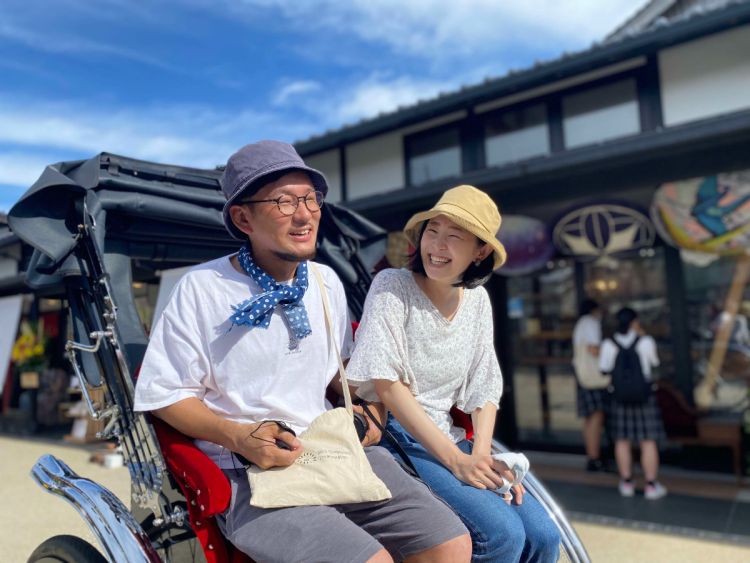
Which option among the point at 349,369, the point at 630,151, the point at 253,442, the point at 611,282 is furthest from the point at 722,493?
the point at 253,442

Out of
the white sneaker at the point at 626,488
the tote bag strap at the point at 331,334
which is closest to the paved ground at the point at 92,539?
the white sneaker at the point at 626,488

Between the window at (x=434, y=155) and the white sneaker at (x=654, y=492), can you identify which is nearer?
the white sneaker at (x=654, y=492)

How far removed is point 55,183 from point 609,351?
4.43 metres

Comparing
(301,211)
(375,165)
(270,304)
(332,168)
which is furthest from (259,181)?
(332,168)

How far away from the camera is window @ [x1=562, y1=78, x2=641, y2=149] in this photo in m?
5.31

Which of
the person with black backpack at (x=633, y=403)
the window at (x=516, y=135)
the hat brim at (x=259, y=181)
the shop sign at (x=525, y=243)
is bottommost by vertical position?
the person with black backpack at (x=633, y=403)

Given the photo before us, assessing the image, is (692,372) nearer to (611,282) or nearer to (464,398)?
(611,282)

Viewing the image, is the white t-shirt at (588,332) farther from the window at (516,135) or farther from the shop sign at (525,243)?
the window at (516,135)

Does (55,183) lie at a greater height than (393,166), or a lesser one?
lesser

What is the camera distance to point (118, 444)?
6.83 feet

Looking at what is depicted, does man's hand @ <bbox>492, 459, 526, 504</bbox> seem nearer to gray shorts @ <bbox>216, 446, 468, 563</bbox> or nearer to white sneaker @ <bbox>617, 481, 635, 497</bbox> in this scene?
gray shorts @ <bbox>216, 446, 468, 563</bbox>

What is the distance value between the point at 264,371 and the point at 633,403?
4.10 meters

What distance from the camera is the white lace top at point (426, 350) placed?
1.81m

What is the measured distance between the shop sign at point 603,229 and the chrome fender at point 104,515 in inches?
163
